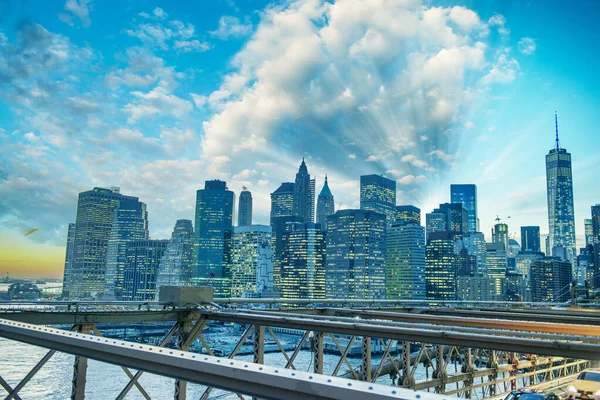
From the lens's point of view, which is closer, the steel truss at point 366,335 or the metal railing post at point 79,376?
the steel truss at point 366,335

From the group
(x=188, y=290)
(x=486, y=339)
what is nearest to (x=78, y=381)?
(x=188, y=290)

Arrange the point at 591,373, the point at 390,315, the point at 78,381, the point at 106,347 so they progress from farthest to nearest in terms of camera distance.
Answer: the point at 591,373, the point at 390,315, the point at 78,381, the point at 106,347

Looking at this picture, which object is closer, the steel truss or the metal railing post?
the steel truss

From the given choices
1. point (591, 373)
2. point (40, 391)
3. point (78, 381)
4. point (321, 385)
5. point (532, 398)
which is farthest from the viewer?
point (40, 391)

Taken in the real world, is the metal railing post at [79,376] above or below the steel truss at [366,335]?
below

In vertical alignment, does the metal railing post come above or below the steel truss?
below

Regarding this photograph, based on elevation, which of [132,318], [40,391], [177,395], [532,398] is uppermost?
[132,318]

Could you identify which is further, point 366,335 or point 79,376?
point 366,335

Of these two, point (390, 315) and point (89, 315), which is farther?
point (390, 315)

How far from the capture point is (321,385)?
316cm

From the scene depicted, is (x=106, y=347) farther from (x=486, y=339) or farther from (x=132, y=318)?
(x=132, y=318)

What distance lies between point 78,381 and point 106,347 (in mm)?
6586

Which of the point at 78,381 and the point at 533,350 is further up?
the point at 533,350

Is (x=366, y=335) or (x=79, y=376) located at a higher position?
(x=366, y=335)
